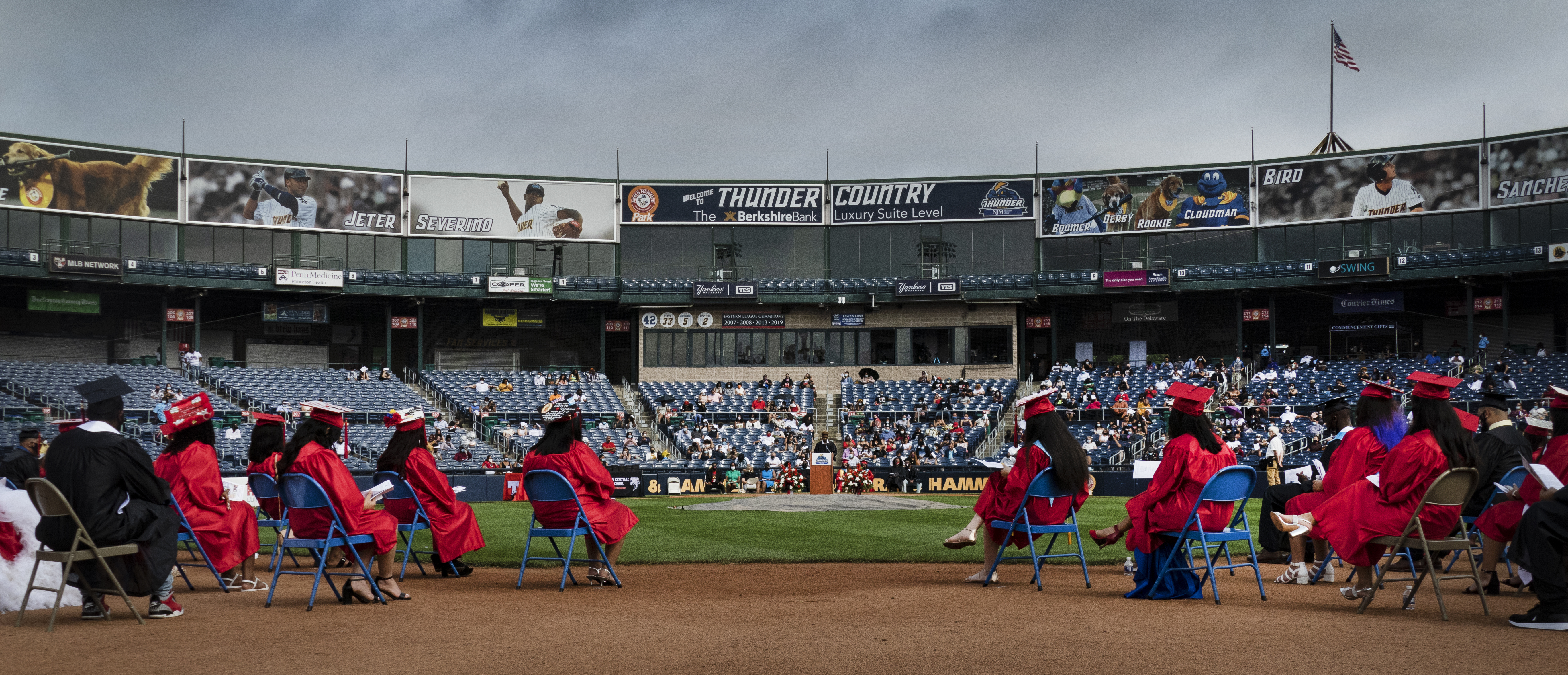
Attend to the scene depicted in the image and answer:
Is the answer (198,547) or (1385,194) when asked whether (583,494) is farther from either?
(1385,194)

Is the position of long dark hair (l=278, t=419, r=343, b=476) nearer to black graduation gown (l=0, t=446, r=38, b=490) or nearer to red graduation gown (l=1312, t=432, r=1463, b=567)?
black graduation gown (l=0, t=446, r=38, b=490)

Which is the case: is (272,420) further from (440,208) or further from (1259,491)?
(440,208)

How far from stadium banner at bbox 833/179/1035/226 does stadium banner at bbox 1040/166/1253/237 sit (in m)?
1.17

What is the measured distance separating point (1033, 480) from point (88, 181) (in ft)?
148

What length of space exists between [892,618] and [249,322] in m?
46.8

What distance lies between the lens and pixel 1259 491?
30391 millimetres

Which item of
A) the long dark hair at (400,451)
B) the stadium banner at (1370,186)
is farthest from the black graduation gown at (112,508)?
the stadium banner at (1370,186)

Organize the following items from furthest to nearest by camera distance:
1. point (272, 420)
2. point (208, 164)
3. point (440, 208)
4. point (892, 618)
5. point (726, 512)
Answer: point (440, 208) → point (208, 164) → point (726, 512) → point (272, 420) → point (892, 618)

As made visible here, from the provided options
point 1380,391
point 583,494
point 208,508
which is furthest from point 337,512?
point 1380,391

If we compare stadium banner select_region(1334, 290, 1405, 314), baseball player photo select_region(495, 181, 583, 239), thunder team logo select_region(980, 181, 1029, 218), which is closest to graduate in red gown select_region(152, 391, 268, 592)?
baseball player photo select_region(495, 181, 583, 239)

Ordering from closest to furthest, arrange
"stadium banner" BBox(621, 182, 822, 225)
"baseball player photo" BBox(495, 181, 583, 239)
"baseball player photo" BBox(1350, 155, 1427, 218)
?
"baseball player photo" BBox(1350, 155, 1427, 218) < "baseball player photo" BBox(495, 181, 583, 239) < "stadium banner" BBox(621, 182, 822, 225)

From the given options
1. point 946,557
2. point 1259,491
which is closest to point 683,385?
point 1259,491

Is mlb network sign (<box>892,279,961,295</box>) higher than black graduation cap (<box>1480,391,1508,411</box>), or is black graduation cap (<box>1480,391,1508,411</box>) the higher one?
mlb network sign (<box>892,279,961,295</box>)

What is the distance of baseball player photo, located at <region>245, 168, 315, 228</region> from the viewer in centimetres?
4750
